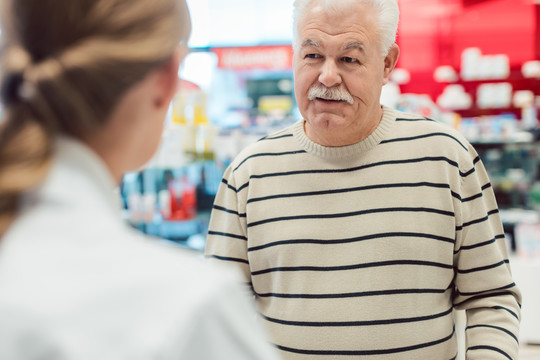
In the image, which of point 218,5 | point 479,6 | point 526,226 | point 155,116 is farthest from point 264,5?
point 155,116

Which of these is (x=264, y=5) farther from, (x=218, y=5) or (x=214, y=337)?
(x=214, y=337)

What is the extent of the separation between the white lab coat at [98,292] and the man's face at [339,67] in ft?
3.27

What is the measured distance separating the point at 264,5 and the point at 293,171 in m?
6.19

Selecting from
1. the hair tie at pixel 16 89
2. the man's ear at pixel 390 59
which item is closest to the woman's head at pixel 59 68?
the hair tie at pixel 16 89

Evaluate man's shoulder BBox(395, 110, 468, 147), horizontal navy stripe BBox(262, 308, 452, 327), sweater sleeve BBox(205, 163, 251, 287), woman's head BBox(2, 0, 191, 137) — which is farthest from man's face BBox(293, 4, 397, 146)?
woman's head BBox(2, 0, 191, 137)

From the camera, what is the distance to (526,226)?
3.85 m

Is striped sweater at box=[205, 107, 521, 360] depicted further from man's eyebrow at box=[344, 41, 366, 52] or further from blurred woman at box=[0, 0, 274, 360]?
blurred woman at box=[0, 0, 274, 360]

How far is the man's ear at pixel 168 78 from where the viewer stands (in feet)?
2.30

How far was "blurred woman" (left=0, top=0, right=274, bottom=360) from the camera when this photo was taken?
1.73 ft

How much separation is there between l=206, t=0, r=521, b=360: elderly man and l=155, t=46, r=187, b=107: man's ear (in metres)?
0.82

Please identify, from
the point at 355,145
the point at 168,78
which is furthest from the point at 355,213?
the point at 168,78

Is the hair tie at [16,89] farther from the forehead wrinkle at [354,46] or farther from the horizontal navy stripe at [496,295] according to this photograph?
the horizontal navy stripe at [496,295]

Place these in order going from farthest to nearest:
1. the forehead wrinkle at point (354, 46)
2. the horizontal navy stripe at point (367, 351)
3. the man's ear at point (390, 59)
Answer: the man's ear at point (390, 59) → the forehead wrinkle at point (354, 46) → the horizontal navy stripe at point (367, 351)

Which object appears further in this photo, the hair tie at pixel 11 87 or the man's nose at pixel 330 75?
the man's nose at pixel 330 75
